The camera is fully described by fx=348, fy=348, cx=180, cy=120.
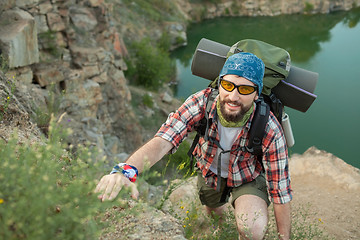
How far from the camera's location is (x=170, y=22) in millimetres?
25562

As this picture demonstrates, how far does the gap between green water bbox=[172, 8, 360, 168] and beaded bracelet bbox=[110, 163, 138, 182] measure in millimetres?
12171

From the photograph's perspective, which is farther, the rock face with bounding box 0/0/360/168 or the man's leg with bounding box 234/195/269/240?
the rock face with bounding box 0/0/360/168

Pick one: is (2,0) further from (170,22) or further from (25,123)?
(170,22)

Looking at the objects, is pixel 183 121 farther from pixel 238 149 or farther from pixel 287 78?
pixel 287 78

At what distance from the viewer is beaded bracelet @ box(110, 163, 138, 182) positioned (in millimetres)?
2334

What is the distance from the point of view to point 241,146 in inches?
119

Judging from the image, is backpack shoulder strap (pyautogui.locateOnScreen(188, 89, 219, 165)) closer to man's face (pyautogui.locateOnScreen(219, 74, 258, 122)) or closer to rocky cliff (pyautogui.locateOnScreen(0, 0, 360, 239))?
man's face (pyautogui.locateOnScreen(219, 74, 258, 122))

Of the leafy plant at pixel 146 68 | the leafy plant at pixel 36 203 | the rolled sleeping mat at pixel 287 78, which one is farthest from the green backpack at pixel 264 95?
the leafy plant at pixel 146 68

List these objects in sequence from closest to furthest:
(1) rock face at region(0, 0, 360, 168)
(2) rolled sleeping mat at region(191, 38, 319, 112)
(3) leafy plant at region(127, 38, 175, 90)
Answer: (2) rolled sleeping mat at region(191, 38, 319, 112) < (1) rock face at region(0, 0, 360, 168) < (3) leafy plant at region(127, 38, 175, 90)

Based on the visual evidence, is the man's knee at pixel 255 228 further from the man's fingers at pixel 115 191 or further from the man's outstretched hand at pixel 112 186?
the man's fingers at pixel 115 191

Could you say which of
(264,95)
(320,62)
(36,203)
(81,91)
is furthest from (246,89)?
(320,62)

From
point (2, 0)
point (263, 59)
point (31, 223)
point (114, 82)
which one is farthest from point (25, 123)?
point (114, 82)

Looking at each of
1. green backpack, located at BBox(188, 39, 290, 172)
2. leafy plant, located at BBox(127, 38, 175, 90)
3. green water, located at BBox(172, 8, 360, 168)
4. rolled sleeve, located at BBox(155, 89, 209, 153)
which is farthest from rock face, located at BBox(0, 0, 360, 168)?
green water, located at BBox(172, 8, 360, 168)

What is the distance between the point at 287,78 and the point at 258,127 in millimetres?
731
